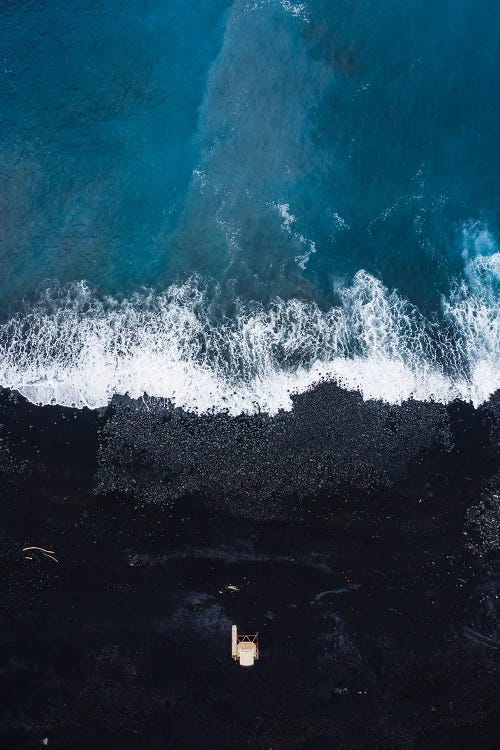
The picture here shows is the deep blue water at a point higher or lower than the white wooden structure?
higher

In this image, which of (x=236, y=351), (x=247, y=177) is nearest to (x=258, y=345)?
(x=236, y=351)

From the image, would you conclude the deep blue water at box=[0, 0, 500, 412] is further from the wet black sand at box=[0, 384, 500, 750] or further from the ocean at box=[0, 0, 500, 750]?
the wet black sand at box=[0, 384, 500, 750]

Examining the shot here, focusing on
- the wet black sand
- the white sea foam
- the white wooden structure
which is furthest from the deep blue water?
the white wooden structure

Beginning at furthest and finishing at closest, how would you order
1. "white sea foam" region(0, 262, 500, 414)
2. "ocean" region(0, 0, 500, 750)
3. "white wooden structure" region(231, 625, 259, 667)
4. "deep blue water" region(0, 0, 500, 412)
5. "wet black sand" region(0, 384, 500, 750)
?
1. "deep blue water" region(0, 0, 500, 412)
2. "white sea foam" region(0, 262, 500, 414)
3. "ocean" region(0, 0, 500, 750)
4. "wet black sand" region(0, 384, 500, 750)
5. "white wooden structure" region(231, 625, 259, 667)

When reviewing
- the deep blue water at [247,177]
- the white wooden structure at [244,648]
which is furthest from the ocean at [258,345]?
the white wooden structure at [244,648]

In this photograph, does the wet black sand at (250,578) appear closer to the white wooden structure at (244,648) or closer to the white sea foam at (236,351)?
the white wooden structure at (244,648)

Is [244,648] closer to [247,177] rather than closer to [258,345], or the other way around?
[258,345]
